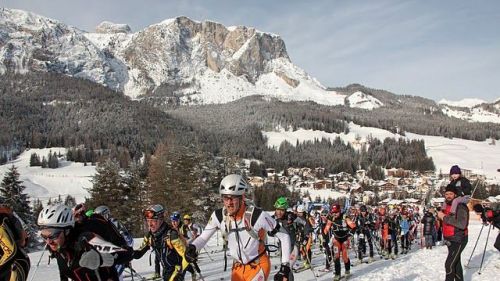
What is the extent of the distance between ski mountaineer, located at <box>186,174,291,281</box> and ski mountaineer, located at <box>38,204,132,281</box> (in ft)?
4.84

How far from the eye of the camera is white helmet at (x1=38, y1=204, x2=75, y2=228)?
16.3 feet

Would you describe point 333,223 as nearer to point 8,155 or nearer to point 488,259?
point 488,259

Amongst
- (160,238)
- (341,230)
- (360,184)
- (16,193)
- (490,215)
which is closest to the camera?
(160,238)

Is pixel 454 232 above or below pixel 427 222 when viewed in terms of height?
above

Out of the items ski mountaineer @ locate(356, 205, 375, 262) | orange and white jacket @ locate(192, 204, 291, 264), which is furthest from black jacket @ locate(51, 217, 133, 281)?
ski mountaineer @ locate(356, 205, 375, 262)

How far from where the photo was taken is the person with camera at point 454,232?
9125 millimetres

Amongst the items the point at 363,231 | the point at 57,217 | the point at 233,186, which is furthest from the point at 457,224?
the point at 363,231

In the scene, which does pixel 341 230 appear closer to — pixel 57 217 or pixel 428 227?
pixel 57 217

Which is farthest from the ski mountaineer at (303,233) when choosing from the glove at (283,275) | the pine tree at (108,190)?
the pine tree at (108,190)

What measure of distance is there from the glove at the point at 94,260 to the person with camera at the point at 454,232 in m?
7.14

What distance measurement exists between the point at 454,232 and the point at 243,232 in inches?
209

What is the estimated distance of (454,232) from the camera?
9.39 metres

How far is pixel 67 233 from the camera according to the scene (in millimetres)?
5129

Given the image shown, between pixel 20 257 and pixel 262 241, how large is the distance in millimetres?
3193
